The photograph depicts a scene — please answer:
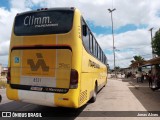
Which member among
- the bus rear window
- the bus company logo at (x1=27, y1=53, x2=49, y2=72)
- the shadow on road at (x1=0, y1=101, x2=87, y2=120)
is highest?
the bus rear window

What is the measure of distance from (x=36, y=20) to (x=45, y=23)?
40 centimetres

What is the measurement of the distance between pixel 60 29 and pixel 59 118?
10.5 ft

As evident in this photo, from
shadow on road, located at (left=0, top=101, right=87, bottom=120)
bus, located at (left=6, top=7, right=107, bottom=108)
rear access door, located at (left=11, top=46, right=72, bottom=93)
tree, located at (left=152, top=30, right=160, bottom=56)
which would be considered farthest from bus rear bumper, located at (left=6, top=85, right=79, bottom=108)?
tree, located at (left=152, top=30, right=160, bottom=56)

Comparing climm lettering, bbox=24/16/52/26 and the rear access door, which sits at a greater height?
climm lettering, bbox=24/16/52/26

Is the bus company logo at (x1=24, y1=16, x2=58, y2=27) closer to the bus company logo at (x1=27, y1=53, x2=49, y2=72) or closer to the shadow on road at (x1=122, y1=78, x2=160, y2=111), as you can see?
the bus company logo at (x1=27, y1=53, x2=49, y2=72)

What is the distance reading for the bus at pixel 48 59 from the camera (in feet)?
27.1

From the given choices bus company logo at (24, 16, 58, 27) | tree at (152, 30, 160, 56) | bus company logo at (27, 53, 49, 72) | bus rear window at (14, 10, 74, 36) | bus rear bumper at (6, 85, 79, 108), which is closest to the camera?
bus rear bumper at (6, 85, 79, 108)

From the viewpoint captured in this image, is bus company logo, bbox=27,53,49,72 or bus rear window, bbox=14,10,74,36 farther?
bus rear window, bbox=14,10,74,36

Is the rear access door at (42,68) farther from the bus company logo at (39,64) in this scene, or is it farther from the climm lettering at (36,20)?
the climm lettering at (36,20)

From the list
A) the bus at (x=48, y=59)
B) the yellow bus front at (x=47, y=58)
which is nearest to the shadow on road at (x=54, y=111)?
the bus at (x=48, y=59)

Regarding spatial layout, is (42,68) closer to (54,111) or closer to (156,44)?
(54,111)

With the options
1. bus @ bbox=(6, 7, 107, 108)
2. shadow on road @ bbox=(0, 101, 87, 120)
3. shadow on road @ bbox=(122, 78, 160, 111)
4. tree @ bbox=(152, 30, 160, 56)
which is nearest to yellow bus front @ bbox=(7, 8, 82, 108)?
bus @ bbox=(6, 7, 107, 108)

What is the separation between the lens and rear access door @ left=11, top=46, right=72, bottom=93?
8.30 m

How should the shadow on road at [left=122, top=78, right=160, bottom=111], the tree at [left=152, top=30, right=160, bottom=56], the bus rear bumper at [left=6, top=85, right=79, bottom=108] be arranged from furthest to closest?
1. the tree at [left=152, top=30, right=160, bottom=56]
2. the shadow on road at [left=122, top=78, right=160, bottom=111]
3. the bus rear bumper at [left=6, top=85, right=79, bottom=108]
